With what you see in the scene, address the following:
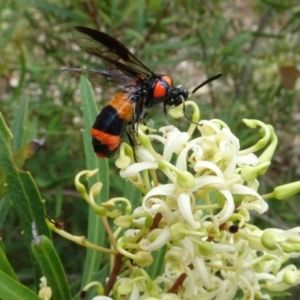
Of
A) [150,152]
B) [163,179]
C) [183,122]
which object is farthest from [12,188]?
[183,122]

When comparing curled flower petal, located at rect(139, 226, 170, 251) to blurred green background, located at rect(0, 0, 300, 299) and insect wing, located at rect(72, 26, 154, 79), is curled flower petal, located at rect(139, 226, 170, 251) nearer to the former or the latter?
insect wing, located at rect(72, 26, 154, 79)

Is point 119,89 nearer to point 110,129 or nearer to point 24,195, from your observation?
point 110,129

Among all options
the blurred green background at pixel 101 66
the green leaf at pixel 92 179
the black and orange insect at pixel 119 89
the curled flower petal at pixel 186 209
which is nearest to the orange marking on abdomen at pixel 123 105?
the black and orange insect at pixel 119 89

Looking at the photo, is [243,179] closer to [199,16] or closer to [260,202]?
[260,202]

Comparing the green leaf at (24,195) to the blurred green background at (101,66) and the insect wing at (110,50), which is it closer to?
the insect wing at (110,50)

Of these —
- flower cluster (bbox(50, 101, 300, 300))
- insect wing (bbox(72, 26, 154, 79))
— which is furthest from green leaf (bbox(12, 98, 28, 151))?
flower cluster (bbox(50, 101, 300, 300))
